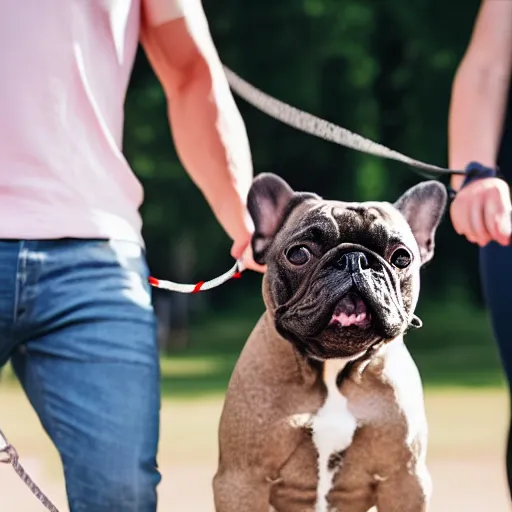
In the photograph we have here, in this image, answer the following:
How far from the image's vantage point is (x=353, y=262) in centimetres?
287

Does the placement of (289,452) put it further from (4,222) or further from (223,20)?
(223,20)

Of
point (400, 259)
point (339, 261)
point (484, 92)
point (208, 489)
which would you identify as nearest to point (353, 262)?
point (339, 261)

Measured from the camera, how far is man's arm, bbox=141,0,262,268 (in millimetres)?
3141

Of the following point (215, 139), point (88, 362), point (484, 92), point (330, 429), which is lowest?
point (330, 429)

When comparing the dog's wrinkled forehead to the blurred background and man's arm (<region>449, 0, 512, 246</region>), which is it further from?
the blurred background

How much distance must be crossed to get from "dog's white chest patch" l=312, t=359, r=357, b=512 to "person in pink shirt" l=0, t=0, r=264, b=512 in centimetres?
48

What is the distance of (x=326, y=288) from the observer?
289cm

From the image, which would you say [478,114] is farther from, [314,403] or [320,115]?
[320,115]

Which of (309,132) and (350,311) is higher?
(309,132)

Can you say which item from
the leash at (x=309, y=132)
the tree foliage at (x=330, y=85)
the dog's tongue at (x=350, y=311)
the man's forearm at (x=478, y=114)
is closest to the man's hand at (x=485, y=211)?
the leash at (x=309, y=132)

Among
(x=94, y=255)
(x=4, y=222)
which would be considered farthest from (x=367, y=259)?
(x=4, y=222)

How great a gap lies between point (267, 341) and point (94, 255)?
58 centimetres

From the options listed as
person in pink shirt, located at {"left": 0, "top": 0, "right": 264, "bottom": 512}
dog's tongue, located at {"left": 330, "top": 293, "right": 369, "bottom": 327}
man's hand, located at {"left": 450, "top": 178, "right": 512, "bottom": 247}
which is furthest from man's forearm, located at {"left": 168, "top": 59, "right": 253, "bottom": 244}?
man's hand, located at {"left": 450, "top": 178, "right": 512, "bottom": 247}

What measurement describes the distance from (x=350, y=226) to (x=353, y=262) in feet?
0.44
